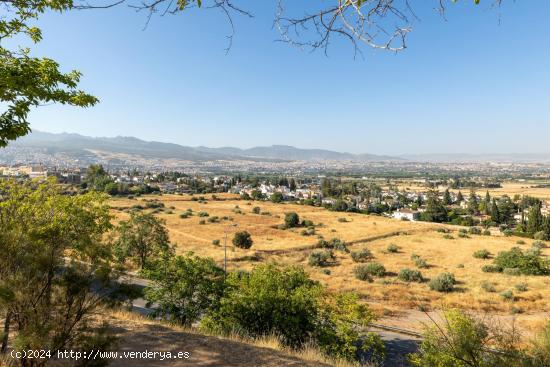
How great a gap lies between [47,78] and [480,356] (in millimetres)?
9434

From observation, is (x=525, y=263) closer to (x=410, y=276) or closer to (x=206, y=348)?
(x=410, y=276)

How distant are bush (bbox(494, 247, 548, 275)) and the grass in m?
1.71

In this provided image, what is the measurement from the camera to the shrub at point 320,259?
3575 cm

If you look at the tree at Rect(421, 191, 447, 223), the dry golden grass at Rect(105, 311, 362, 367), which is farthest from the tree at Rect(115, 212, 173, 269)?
the tree at Rect(421, 191, 447, 223)

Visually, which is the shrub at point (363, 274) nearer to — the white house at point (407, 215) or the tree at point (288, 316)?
the tree at point (288, 316)

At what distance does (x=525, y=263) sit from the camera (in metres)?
32.8

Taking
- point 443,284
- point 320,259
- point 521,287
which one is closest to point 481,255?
point 521,287

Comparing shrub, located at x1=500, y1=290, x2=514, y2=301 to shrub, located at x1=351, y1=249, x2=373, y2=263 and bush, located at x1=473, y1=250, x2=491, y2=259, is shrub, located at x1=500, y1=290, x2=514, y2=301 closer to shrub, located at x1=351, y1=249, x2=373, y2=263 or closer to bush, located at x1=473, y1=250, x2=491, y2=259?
shrub, located at x1=351, y1=249, x2=373, y2=263

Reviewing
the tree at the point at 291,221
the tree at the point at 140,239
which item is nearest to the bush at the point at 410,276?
the tree at the point at 140,239

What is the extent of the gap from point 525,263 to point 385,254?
14518 mm

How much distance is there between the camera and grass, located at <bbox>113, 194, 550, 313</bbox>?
24.4 m

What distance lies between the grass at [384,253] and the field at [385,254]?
66 millimetres

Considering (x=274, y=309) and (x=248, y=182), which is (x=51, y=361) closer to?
(x=274, y=309)

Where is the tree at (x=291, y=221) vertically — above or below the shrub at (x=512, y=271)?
below
